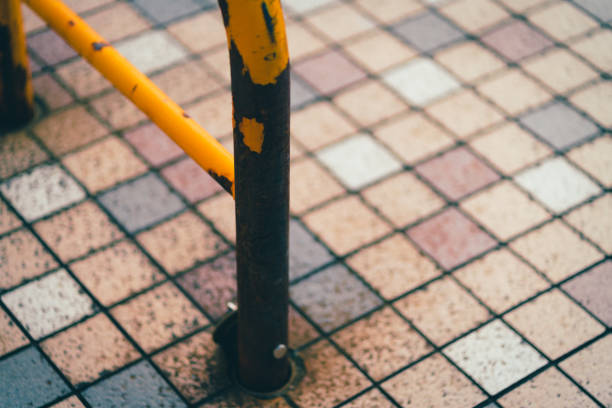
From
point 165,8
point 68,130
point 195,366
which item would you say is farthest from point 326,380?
point 165,8

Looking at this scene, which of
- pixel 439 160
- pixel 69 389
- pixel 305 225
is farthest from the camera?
pixel 439 160

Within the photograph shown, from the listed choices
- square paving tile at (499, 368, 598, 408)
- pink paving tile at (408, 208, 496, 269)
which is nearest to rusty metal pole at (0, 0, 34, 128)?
pink paving tile at (408, 208, 496, 269)

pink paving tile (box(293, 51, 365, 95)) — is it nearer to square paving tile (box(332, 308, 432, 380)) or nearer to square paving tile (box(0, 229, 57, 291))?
square paving tile (box(332, 308, 432, 380))

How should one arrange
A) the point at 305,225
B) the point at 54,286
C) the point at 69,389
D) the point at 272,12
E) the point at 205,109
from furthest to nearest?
1. the point at 205,109
2. the point at 305,225
3. the point at 54,286
4. the point at 69,389
5. the point at 272,12

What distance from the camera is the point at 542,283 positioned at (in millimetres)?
2633

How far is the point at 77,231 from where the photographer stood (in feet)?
9.13

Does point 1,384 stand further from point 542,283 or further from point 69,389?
point 542,283

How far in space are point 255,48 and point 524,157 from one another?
172 cm

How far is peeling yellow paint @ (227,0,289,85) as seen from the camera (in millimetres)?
1585

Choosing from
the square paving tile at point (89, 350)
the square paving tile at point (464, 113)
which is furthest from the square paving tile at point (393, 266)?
the square paving tile at point (89, 350)

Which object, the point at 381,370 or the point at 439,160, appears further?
the point at 439,160

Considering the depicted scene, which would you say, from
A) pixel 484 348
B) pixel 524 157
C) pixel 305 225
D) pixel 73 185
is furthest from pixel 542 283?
pixel 73 185

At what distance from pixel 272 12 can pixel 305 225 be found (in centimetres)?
130

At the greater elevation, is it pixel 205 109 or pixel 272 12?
pixel 272 12
